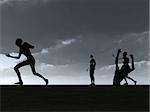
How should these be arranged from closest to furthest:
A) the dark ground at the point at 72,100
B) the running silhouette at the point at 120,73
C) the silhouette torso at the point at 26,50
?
the dark ground at the point at 72,100, the silhouette torso at the point at 26,50, the running silhouette at the point at 120,73

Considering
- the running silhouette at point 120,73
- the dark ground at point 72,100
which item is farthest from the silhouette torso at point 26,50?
the running silhouette at point 120,73

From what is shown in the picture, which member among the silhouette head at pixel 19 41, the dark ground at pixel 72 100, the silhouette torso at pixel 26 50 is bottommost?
the dark ground at pixel 72 100

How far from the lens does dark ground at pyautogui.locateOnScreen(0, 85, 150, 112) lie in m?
14.4

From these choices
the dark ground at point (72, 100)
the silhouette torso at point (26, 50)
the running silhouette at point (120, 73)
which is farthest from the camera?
the running silhouette at point (120, 73)

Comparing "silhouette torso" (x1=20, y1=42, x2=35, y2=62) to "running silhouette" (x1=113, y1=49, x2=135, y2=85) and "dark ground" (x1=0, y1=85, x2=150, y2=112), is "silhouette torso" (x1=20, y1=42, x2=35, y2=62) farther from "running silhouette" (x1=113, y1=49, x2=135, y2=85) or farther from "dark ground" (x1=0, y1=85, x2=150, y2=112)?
"running silhouette" (x1=113, y1=49, x2=135, y2=85)

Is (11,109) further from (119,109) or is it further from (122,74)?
(122,74)

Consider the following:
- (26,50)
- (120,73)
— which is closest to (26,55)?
(26,50)

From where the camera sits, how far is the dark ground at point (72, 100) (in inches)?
568

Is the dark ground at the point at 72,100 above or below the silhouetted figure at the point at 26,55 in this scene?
below

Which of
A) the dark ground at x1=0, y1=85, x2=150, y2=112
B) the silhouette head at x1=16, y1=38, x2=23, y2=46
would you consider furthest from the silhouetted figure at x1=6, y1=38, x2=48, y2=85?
the dark ground at x1=0, y1=85, x2=150, y2=112

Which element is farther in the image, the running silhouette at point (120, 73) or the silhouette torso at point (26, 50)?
the running silhouette at point (120, 73)

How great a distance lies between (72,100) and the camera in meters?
15.9

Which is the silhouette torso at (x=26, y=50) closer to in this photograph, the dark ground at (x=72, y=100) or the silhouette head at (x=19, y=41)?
the silhouette head at (x=19, y=41)

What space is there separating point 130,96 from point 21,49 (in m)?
5.79
